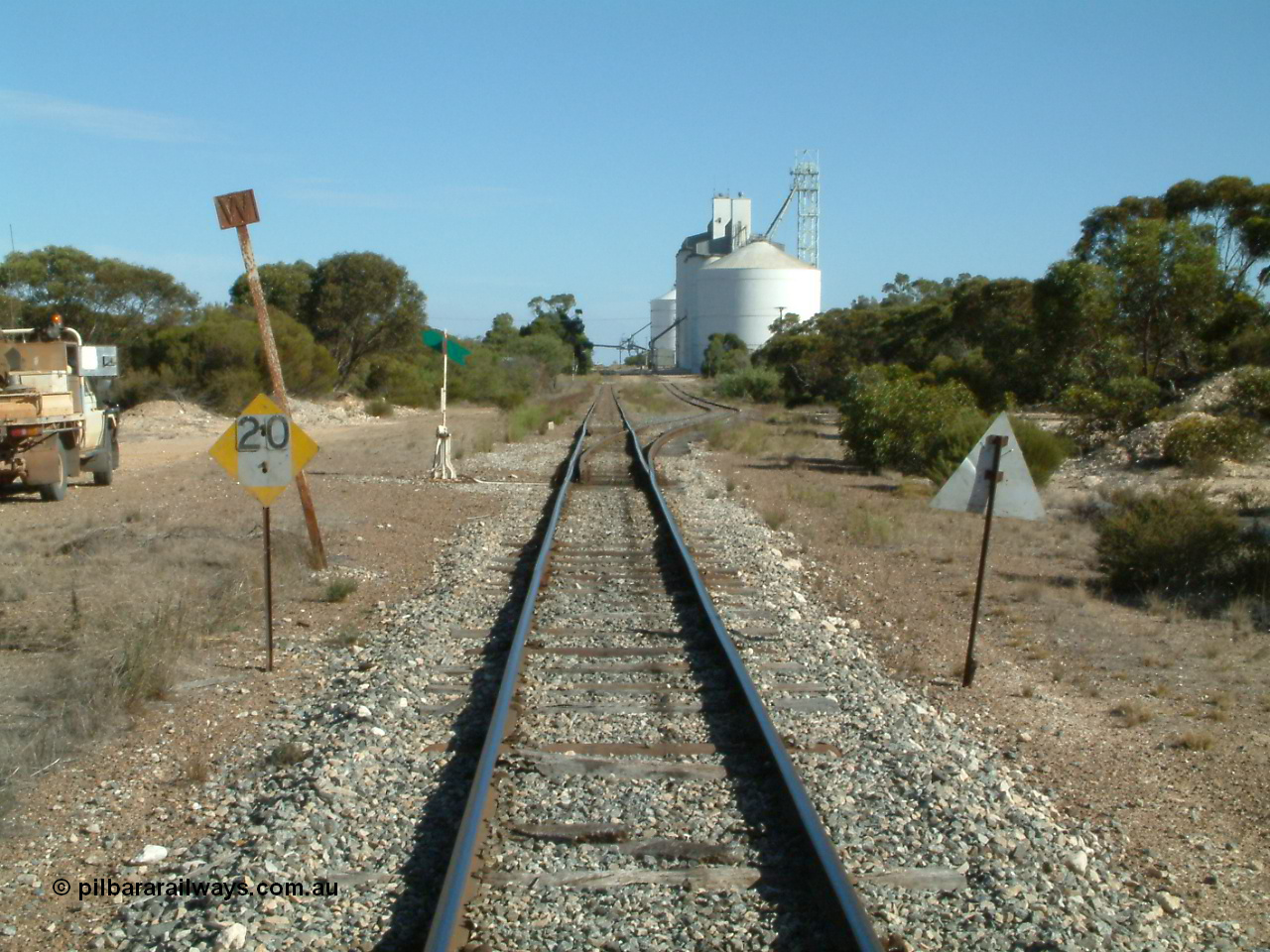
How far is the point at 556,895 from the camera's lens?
5129mm

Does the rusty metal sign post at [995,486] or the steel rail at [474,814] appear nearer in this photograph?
the steel rail at [474,814]

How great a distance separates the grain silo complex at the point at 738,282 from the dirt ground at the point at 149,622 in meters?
89.5

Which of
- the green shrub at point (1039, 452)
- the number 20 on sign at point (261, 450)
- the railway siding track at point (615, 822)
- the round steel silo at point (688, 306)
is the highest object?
the round steel silo at point (688, 306)

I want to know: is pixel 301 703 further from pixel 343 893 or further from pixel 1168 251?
pixel 1168 251

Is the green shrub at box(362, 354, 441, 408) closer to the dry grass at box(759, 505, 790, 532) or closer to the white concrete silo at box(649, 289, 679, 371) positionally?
the dry grass at box(759, 505, 790, 532)

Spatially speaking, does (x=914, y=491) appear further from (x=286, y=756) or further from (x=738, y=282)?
(x=738, y=282)

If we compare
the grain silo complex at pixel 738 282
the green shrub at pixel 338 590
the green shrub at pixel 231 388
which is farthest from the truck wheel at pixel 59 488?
the grain silo complex at pixel 738 282

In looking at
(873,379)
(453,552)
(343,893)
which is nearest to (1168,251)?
(873,379)

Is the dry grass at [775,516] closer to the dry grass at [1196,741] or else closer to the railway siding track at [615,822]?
the railway siding track at [615,822]

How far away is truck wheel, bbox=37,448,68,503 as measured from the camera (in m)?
19.4

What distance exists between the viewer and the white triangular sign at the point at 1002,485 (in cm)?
892

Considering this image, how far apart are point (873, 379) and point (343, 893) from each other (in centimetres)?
2783

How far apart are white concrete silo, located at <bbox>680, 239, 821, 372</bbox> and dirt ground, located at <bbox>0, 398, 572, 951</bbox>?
9312 cm

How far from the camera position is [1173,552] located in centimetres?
1280
